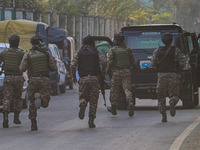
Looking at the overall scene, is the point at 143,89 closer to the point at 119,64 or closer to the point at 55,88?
the point at 119,64

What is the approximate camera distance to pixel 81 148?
35.8 ft

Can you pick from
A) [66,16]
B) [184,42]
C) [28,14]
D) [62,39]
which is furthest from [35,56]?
[66,16]

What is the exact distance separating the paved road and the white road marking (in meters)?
0.09

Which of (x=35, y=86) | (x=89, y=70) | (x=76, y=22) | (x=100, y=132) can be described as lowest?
(x=76, y=22)

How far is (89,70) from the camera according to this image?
14.2 meters

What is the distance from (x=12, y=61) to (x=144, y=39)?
4.47 metres

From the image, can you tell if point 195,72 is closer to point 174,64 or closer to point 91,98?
point 174,64

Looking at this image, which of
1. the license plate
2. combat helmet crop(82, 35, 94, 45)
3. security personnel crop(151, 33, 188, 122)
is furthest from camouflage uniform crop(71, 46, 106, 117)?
the license plate

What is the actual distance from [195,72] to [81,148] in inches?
342

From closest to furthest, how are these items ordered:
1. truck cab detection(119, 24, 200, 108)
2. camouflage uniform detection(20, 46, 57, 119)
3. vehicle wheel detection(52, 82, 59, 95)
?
camouflage uniform detection(20, 46, 57, 119) < truck cab detection(119, 24, 200, 108) < vehicle wheel detection(52, 82, 59, 95)

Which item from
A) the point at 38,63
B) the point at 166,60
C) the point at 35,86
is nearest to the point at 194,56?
the point at 166,60

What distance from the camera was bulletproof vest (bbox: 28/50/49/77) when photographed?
13.8 meters

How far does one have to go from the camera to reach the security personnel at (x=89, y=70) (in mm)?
14156

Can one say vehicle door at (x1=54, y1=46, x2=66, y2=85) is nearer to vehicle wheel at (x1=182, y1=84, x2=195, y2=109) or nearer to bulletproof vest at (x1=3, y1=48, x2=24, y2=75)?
vehicle wheel at (x1=182, y1=84, x2=195, y2=109)
